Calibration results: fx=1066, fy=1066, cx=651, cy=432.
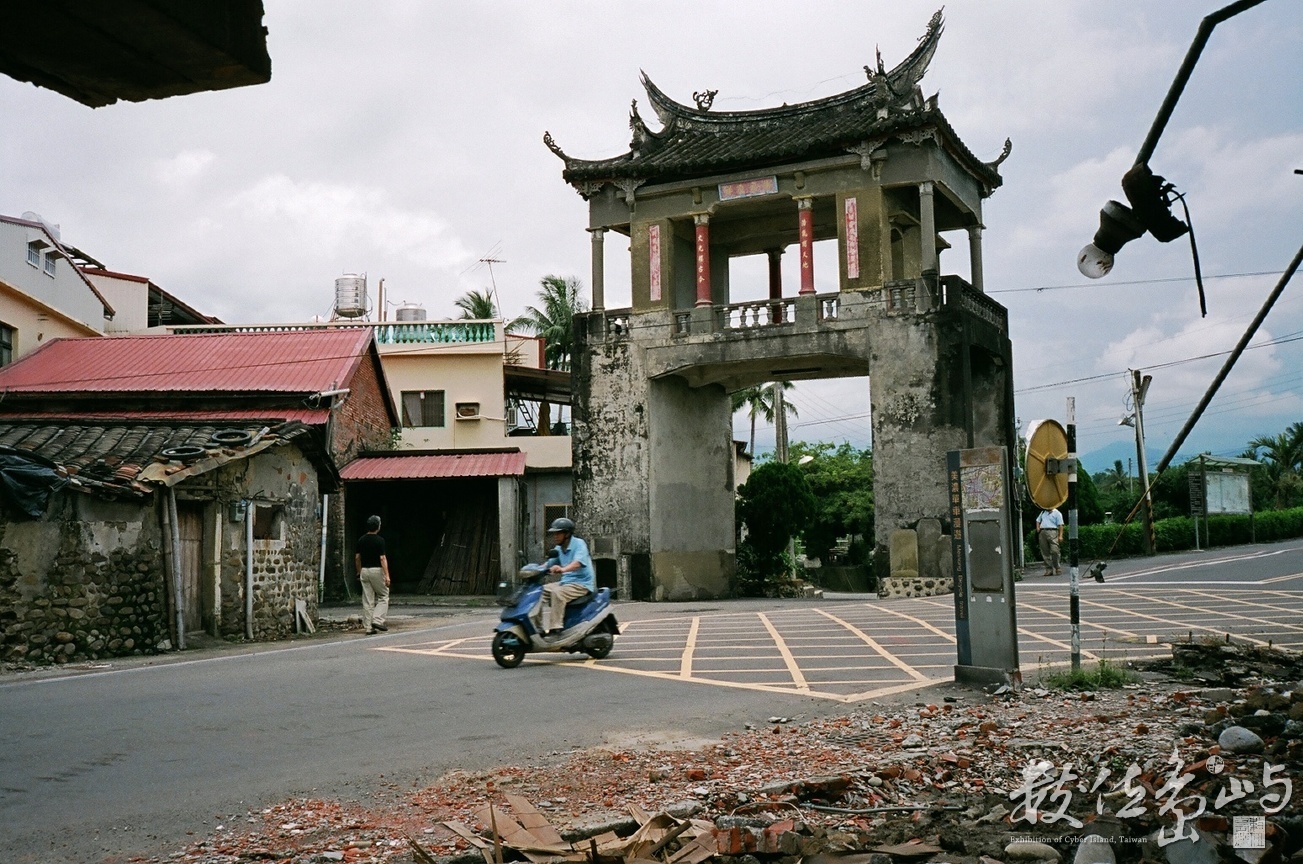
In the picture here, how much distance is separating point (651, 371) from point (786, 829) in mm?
20598

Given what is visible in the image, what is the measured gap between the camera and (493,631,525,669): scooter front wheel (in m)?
10.5

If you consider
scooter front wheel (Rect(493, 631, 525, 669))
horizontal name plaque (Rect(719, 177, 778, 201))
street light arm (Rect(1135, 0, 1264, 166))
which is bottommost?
scooter front wheel (Rect(493, 631, 525, 669))

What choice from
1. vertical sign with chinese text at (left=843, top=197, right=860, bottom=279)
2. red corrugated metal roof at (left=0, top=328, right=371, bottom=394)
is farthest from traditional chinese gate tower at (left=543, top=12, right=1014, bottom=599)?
red corrugated metal roof at (left=0, top=328, right=371, bottom=394)

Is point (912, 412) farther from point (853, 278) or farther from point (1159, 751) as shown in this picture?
point (1159, 751)

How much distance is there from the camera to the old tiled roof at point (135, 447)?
43.1 feet

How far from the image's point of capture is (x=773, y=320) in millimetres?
23406

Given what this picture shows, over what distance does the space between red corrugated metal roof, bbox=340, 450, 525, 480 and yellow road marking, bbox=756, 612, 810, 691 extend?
11.7 meters

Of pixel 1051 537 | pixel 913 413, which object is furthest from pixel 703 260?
pixel 1051 537

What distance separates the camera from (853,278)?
2272 centimetres

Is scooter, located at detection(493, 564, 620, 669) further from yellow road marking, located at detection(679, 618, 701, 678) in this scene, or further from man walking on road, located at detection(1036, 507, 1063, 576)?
man walking on road, located at detection(1036, 507, 1063, 576)

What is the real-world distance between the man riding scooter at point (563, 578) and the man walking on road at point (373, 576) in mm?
5716

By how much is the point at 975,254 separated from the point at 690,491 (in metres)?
8.79

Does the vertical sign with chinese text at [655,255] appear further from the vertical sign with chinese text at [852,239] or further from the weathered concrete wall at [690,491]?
the vertical sign with chinese text at [852,239]

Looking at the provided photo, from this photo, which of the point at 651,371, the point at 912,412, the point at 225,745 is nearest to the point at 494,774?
the point at 225,745
